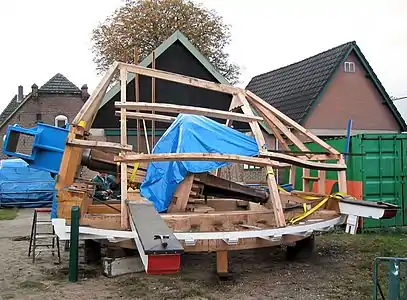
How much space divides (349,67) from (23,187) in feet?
45.9

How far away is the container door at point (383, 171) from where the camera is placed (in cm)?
1152

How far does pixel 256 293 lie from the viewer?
661 centimetres

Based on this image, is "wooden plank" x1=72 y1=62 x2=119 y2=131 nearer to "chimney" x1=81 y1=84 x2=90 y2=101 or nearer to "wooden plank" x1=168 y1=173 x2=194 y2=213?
"wooden plank" x1=168 y1=173 x2=194 y2=213

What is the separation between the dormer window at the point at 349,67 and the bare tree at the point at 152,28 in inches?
552

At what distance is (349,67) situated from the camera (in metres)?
22.6

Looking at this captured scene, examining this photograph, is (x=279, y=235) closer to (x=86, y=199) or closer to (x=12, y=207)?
(x=86, y=199)

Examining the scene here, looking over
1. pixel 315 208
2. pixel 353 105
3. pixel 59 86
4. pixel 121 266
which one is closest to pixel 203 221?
pixel 121 266

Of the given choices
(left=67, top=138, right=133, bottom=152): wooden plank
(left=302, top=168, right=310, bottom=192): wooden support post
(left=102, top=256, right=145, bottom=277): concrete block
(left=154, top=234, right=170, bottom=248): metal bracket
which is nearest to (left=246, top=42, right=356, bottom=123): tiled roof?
(left=302, top=168, right=310, bottom=192): wooden support post

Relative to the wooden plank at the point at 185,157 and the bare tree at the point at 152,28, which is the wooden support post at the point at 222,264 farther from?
the bare tree at the point at 152,28

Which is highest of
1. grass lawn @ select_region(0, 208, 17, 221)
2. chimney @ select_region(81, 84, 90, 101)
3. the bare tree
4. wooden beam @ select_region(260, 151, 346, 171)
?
the bare tree

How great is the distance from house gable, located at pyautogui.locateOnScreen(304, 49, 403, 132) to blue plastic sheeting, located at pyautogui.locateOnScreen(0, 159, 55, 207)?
34.3 feet

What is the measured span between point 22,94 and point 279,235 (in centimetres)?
3859

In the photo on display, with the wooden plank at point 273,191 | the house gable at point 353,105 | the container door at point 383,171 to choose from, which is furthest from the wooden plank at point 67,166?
the house gable at point 353,105

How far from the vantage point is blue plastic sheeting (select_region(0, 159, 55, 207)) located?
1942cm
